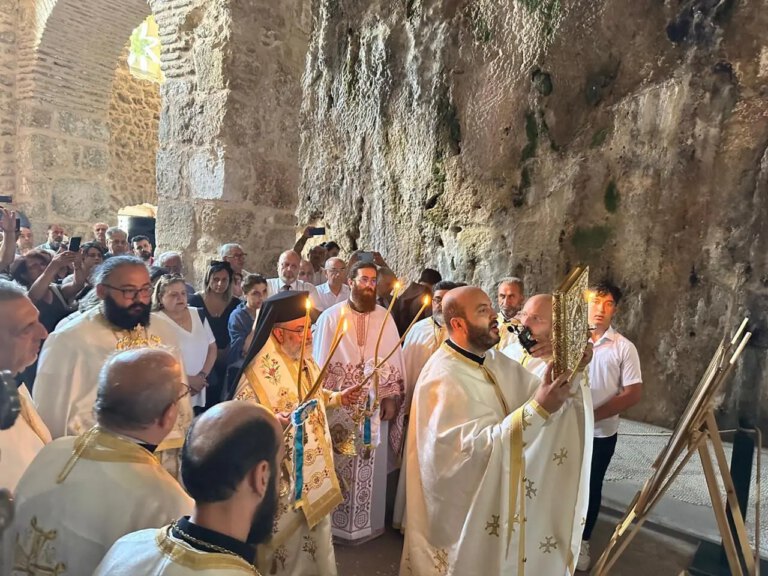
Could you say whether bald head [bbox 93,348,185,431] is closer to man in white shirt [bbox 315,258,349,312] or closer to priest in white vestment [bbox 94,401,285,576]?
priest in white vestment [bbox 94,401,285,576]

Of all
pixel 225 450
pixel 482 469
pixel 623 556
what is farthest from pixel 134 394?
pixel 623 556

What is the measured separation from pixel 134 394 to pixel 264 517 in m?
0.53

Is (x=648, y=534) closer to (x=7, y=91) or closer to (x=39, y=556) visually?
(x=39, y=556)

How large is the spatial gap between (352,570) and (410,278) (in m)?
4.99

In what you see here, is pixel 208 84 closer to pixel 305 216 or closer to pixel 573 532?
pixel 305 216

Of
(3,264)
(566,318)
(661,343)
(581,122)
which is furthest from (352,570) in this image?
(581,122)

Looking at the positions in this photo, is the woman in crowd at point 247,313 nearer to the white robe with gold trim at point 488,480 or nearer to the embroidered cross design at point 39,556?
the white robe with gold trim at point 488,480

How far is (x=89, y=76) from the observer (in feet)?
35.0

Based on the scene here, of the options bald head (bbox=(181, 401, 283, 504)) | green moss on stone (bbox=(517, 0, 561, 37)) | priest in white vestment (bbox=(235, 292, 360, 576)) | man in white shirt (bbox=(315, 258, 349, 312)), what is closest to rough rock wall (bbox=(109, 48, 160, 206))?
man in white shirt (bbox=(315, 258, 349, 312))

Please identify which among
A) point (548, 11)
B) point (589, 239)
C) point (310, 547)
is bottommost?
point (310, 547)

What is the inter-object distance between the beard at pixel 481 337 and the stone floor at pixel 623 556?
1.58 meters

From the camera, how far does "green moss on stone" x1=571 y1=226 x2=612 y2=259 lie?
6.77 m

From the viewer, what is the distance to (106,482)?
5.12 feet

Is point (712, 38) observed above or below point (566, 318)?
above
